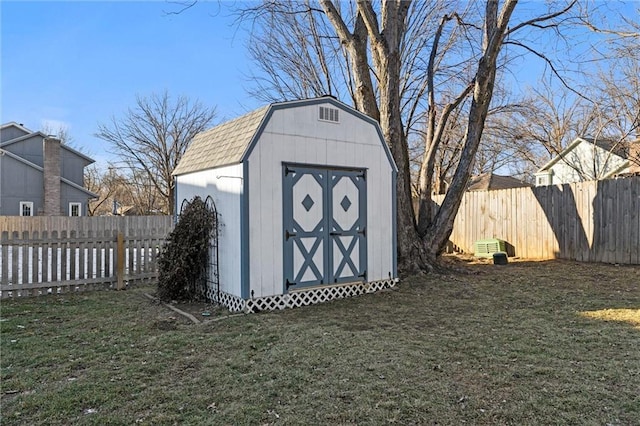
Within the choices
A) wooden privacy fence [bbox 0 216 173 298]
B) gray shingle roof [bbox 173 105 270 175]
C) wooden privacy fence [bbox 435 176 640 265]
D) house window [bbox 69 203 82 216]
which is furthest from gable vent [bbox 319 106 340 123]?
house window [bbox 69 203 82 216]

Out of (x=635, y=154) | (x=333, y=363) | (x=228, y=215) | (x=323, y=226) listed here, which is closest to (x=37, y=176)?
(x=228, y=215)

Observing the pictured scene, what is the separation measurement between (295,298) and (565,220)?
305 inches

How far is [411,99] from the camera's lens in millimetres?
15188

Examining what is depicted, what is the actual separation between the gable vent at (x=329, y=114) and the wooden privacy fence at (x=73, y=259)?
14.1 ft

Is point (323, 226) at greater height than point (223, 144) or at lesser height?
lesser

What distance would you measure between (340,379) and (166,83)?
82.3 ft

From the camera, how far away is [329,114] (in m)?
6.37

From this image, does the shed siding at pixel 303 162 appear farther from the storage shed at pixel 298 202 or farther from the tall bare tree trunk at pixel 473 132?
the tall bare tree trunk at pixel 473 132

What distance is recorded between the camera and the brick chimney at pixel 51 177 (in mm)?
21047

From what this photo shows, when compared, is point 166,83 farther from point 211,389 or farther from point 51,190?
point 211,389

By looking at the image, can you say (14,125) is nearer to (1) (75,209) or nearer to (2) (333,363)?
(1) (75,209)

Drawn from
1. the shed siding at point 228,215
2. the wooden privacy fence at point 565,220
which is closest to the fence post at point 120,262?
the shed siding at point 228,215

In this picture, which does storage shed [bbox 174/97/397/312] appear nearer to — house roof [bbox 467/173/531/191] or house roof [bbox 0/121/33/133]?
house roof [bbox 0/121/33/133]

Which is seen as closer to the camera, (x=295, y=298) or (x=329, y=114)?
(x=295, y=298)
